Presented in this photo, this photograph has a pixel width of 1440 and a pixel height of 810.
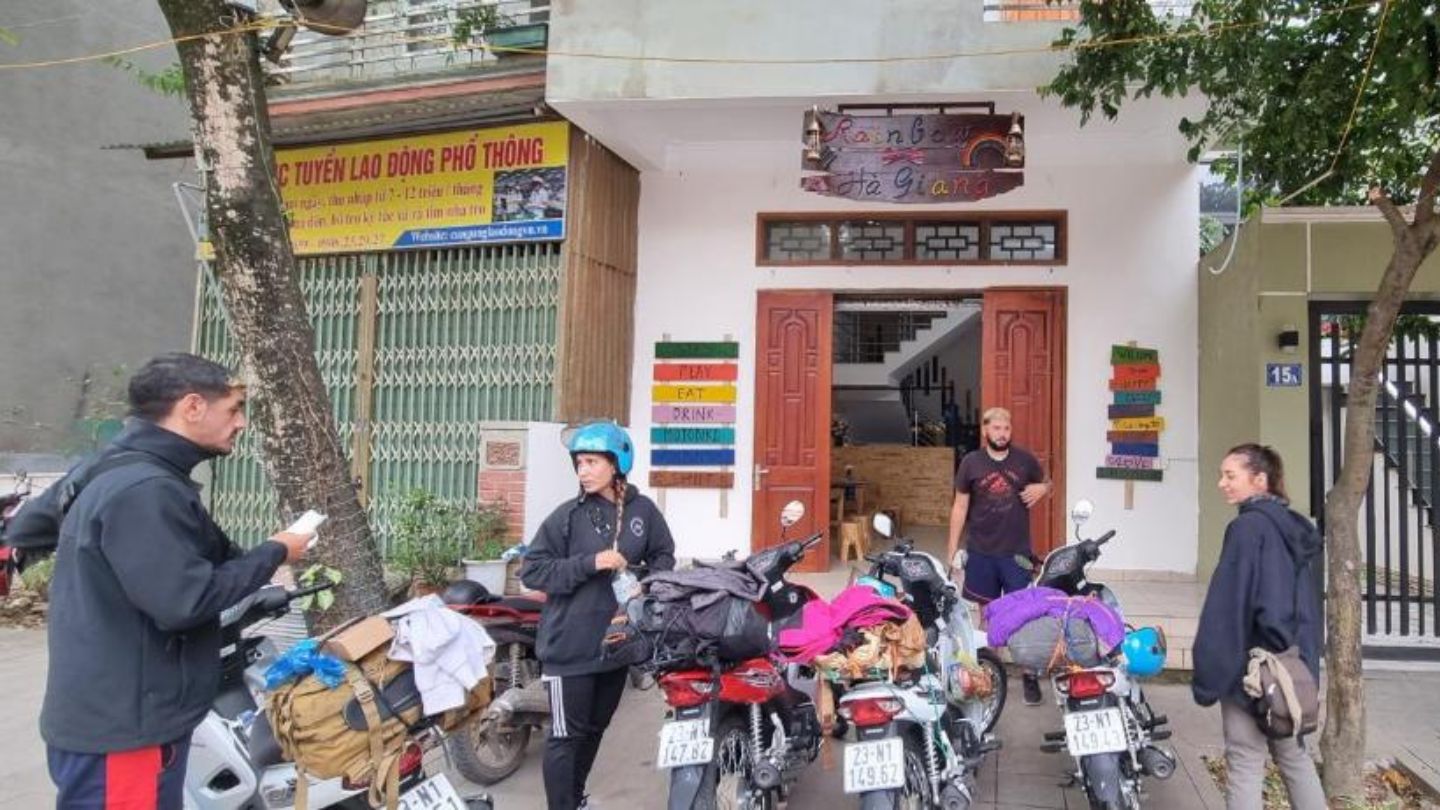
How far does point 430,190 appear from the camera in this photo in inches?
294

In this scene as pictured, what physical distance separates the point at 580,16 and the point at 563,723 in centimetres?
522

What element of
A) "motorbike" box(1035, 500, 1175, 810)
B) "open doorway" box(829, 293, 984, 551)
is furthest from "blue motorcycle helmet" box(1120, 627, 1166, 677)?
"open doorway" box(829, 293, 984, 551)

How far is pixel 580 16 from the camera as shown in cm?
656

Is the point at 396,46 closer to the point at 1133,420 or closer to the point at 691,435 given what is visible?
the point at 691,435

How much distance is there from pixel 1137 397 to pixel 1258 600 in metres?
4.29

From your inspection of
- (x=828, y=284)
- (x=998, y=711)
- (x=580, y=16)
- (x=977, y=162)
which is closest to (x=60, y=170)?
(x=580, y=16)

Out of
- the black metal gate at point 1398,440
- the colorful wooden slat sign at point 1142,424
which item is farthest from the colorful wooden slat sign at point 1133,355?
the black metal gate at point 1398,440

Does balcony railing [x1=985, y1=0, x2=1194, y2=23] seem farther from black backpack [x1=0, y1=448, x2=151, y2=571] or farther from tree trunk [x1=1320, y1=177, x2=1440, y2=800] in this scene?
black backpack [x1=0, y1=448, x2=151, y2=571]

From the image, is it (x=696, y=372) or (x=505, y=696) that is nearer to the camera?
(x=505, y=696)

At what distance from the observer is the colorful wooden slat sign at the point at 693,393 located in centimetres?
762

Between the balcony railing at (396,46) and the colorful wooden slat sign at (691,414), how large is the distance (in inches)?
127

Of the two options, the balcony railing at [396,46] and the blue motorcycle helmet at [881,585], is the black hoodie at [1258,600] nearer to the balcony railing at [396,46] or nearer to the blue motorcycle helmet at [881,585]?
the blue motorcycle helmet at [881,585]

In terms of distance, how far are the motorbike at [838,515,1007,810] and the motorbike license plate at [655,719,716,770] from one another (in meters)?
0.46

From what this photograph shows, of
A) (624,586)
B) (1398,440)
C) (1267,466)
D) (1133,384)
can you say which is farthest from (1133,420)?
A: (624,586)
